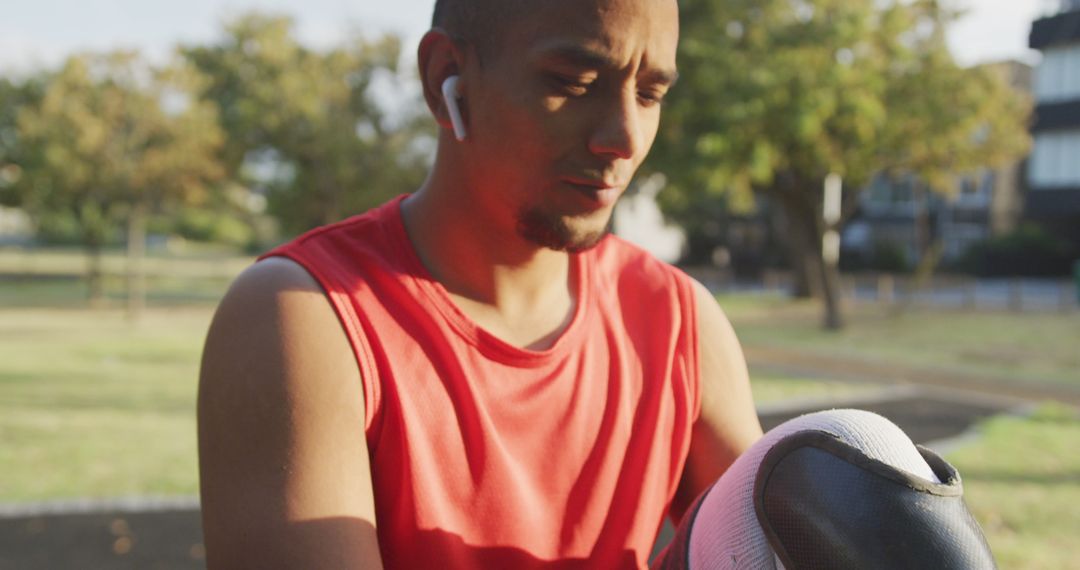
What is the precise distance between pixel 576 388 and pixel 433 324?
283mm

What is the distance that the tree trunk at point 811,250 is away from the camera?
17.9m

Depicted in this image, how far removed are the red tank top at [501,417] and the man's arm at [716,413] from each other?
40mm

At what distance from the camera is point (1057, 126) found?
33750mm

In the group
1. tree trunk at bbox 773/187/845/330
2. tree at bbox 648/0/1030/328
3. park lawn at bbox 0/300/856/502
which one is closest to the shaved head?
park lawn at bbox 0/300/856/502

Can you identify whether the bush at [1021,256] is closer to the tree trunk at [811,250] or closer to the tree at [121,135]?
the tree trunk at [811,250]

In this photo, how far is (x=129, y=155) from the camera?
1888 centimetres

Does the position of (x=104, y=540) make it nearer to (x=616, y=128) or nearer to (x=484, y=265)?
(x=484, y=265)

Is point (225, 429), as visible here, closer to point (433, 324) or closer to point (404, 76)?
point (433, 324)

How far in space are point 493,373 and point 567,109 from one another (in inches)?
17.7

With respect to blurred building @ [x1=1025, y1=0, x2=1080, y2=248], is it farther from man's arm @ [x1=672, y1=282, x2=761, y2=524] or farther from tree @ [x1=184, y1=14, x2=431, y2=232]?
man's arm @ [x1=672, y1=282, x2=761, y2=524]

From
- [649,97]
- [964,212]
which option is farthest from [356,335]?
[964,212]

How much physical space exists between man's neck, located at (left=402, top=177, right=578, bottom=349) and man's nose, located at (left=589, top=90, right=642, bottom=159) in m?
0.23

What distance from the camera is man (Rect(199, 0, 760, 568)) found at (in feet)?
4.35

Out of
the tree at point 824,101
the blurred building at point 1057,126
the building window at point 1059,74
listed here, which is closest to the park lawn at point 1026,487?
the tree at point 824,101
